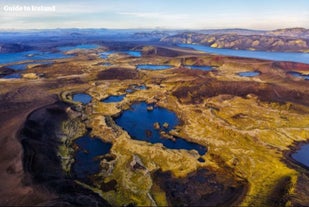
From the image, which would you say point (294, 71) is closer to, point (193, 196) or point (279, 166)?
point (279, 166)

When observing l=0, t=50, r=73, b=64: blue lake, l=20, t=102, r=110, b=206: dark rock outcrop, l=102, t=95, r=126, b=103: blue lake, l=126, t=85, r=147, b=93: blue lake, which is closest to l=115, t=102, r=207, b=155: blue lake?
l=102, t=95, r=126, b=103: blue lake

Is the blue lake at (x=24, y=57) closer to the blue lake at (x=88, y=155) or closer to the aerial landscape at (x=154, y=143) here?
the aerial landscape at (x=154, y=143)

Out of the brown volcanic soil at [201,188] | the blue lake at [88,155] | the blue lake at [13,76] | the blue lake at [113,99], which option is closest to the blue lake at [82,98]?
the blue lake at [113,99]

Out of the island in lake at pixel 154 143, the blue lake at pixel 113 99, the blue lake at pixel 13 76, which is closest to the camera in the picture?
the island in lake at pixel 154 143

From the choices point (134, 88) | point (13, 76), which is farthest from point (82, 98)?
point (13, 76)

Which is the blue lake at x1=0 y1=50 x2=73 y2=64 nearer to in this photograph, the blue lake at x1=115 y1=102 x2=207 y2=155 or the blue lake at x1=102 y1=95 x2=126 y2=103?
the blue lake at x1=102 y1=95 x2=126 y2=103

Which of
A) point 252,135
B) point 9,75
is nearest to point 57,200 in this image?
point 252,135

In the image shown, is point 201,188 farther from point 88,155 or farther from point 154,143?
point 88,155
